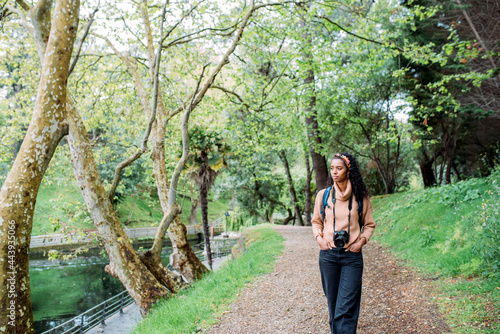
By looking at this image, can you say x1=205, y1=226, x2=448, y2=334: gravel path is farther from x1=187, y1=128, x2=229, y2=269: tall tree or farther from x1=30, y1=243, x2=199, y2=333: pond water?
x1=30, y1=243, x2=199, y2=333: pond water

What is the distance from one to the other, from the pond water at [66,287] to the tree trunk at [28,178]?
12.6m

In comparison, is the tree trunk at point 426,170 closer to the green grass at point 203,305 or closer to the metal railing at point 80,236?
the green grass at point 203,305

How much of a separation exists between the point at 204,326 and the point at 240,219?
2632cm

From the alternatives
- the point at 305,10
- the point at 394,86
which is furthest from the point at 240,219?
the point at 305,10

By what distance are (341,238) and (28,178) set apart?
4027mm

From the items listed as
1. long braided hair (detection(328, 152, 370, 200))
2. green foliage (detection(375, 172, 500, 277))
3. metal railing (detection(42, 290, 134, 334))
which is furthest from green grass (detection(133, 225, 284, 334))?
metal railing (detection(42, 290, 134, 334))

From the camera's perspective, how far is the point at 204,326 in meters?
4.50

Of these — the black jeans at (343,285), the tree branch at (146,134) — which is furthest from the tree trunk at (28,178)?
the black jeans at (343,285)

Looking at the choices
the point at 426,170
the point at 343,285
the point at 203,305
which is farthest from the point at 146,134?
the point at 426,170

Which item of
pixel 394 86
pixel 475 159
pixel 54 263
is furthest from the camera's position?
pixel 54 263

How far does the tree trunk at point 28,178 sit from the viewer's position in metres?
4.04

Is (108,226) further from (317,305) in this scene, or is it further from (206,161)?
(206,161)

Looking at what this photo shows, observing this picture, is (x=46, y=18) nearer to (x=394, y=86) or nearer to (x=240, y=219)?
(x=394, y=86)

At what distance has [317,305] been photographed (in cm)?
484
